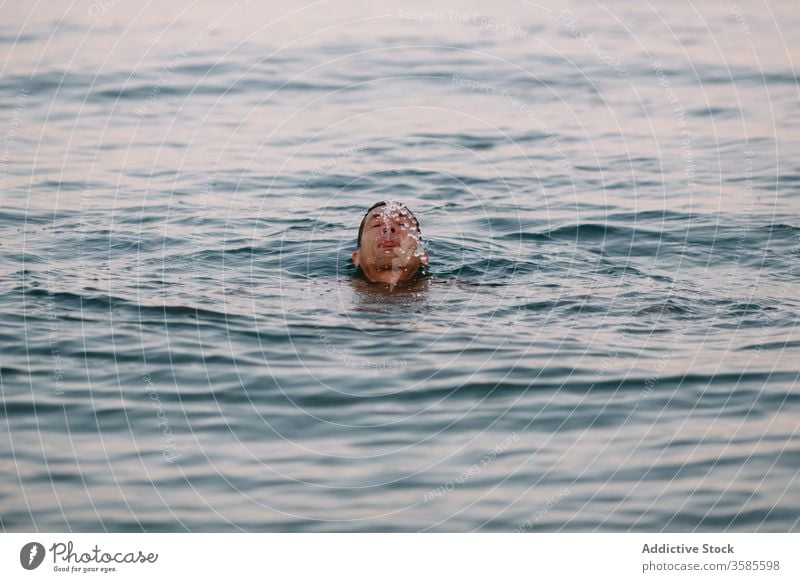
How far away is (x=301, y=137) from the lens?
1222 cm

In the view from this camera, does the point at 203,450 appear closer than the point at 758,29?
Yes

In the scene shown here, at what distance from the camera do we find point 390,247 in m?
8.94

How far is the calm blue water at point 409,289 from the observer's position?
5648 millimetres

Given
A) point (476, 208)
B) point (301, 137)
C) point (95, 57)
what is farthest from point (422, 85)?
point (95, 57)

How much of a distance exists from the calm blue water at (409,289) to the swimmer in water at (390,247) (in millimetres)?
268

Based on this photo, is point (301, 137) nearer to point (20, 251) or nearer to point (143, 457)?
point (20, 251)
